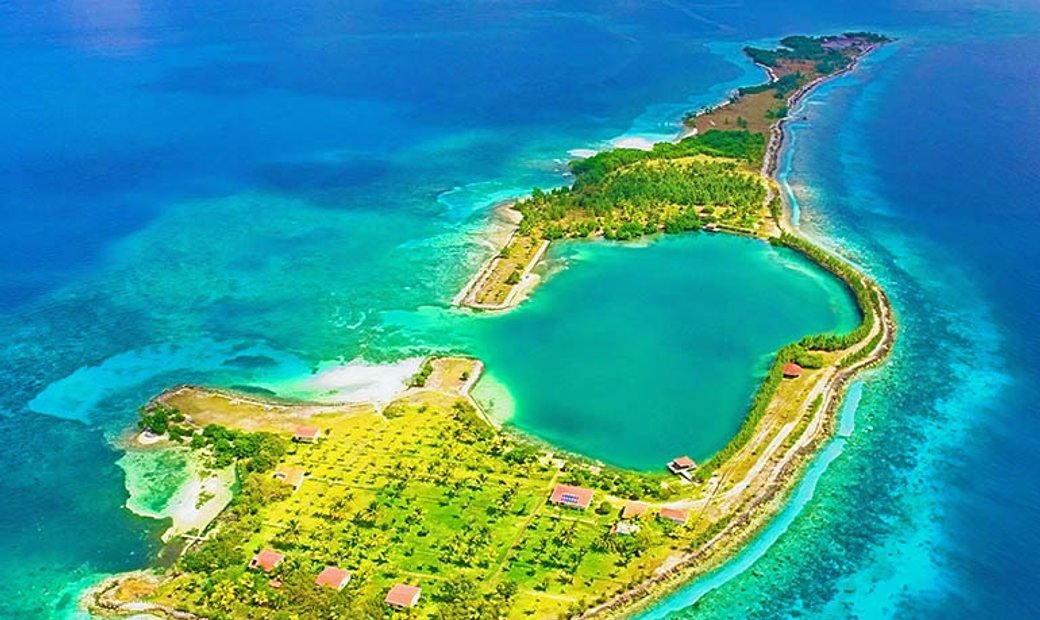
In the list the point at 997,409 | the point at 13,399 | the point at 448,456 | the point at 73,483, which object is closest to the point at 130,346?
the point at 13,399

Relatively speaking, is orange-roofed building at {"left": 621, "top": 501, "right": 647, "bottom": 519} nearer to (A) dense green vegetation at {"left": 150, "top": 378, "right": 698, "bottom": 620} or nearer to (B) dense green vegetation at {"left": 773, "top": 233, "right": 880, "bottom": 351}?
(A) dense green vegetation at {"left": 150, "top": 378, "right": 698, "bottom": 620}

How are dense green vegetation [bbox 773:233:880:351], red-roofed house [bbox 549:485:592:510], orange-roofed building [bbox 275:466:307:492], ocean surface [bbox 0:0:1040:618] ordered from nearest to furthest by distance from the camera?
red-roofed house [bbox 549:485:592:510]
ocean surface [bbox 0:0:1040:618]
orange-roofed building [bbox 275:466:307:492]
dense green vegetation [bbox 773:233:880:351]

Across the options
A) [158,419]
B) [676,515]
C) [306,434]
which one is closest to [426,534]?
[306,434]

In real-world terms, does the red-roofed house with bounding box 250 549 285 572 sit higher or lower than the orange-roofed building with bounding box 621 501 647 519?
lower

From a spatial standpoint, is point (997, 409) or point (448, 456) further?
point (997, 409)

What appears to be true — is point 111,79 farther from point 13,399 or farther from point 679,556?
point 679,556

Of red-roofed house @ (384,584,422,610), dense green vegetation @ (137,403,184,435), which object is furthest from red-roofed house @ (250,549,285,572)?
dense green vegetation @ (137,403,184,435)
